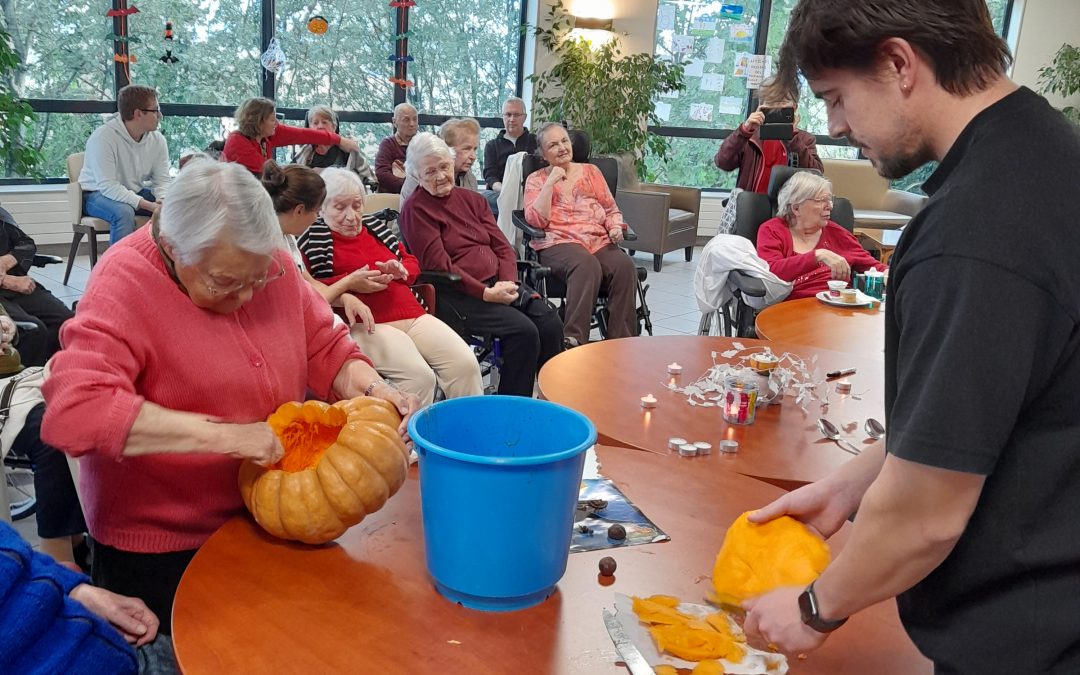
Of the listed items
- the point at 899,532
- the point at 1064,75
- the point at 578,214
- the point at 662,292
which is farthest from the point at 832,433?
the point at 1064,75

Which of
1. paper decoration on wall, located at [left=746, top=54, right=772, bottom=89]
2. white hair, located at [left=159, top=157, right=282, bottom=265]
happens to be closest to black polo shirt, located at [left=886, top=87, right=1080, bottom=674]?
white hair, located at [left=159, top=157, right=282, bottom=265]

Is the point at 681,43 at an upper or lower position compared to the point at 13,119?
upper

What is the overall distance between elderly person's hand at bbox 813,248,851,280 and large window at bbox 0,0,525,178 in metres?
4.59

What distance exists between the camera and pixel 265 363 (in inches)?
61.1

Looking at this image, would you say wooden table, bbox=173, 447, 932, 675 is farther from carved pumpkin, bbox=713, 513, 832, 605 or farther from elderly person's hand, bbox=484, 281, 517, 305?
elderly person's hand, bbox=484, 281, 517, 305

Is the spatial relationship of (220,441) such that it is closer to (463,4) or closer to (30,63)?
(30,63)

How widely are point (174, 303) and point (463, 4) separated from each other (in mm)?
6934

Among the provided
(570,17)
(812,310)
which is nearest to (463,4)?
→ (570,17)

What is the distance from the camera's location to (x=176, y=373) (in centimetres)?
146

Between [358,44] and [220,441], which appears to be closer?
[220,441]

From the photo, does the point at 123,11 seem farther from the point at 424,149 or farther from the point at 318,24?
the point at 424,149

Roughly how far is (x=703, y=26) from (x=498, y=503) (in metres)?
8.32

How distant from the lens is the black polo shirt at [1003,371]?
29.3 inches

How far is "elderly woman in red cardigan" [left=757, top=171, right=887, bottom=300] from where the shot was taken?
13.4 feet
